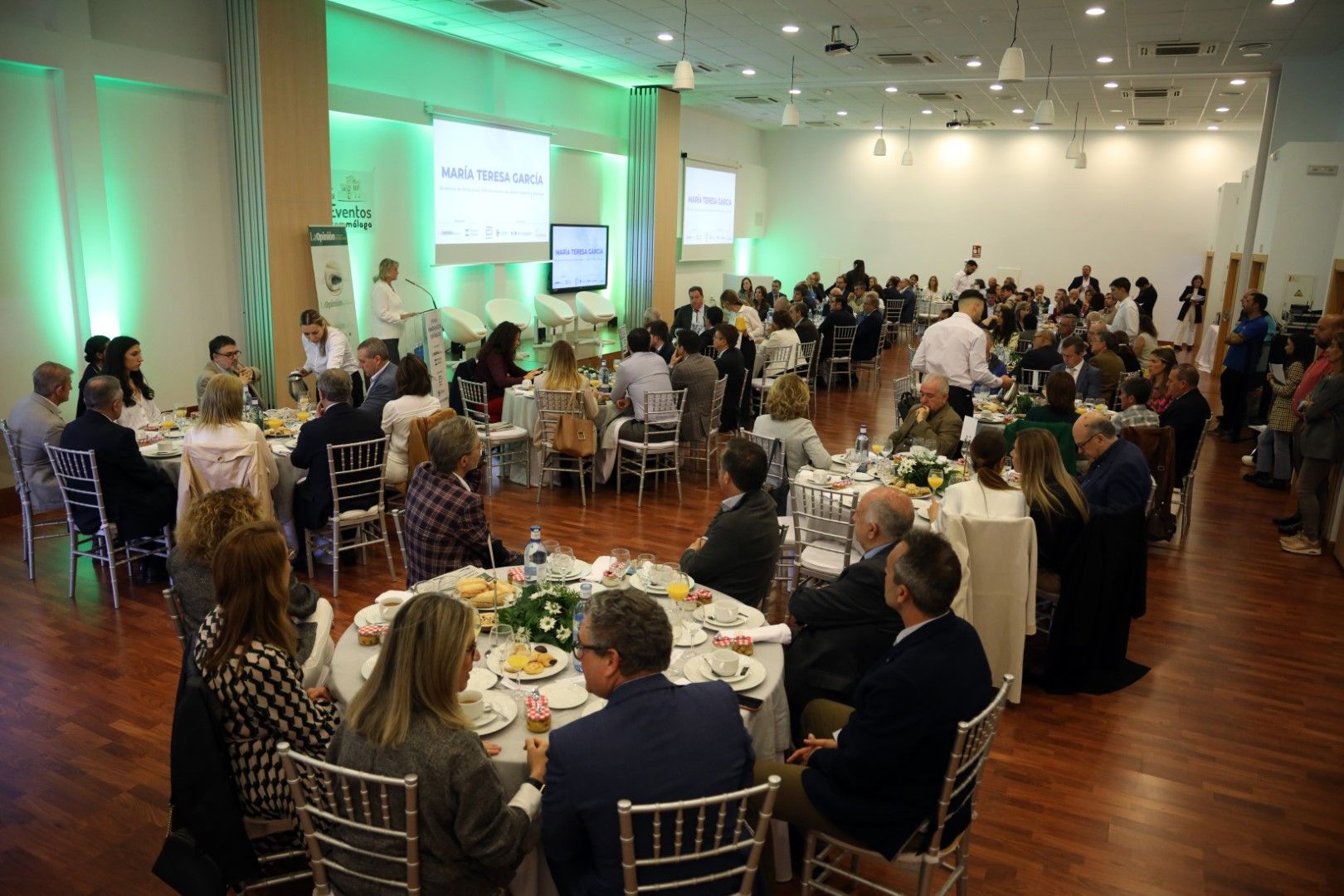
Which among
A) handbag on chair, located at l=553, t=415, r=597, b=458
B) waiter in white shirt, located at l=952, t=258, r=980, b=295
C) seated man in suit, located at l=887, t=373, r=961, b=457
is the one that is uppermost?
waiter in white shirt, located at l=952, t=258, r=980, b=295

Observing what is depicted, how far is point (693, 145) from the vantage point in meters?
17.7

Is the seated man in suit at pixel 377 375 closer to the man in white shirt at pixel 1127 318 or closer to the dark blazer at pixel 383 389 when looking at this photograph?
the dark blazer at pixel 383 389

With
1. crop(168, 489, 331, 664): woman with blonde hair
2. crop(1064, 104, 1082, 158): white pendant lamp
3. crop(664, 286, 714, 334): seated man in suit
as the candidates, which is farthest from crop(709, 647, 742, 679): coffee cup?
crop(1064, 104, 1082, 158): white pendant lamp

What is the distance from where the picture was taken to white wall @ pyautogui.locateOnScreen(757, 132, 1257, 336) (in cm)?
1828

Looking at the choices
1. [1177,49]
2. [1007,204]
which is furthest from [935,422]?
[1007,204]

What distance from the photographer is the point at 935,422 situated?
233 inches

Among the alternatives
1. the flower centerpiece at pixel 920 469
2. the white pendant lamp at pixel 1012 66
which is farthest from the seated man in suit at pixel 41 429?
the white pendant lamp at pixel 1012 66

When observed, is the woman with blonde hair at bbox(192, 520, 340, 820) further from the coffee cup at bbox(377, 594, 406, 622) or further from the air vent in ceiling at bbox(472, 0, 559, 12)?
the air vent in ceiling at bbox(472, 0, 559, 12)

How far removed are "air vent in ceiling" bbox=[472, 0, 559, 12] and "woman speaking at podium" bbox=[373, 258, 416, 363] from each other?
2837mm

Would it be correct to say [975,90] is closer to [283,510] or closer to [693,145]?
[693,145]

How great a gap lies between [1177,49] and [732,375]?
6.51m

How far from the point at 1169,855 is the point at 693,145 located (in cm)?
1625

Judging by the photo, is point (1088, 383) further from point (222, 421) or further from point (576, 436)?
point (222, 421)

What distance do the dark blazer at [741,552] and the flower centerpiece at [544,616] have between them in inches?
26.6
